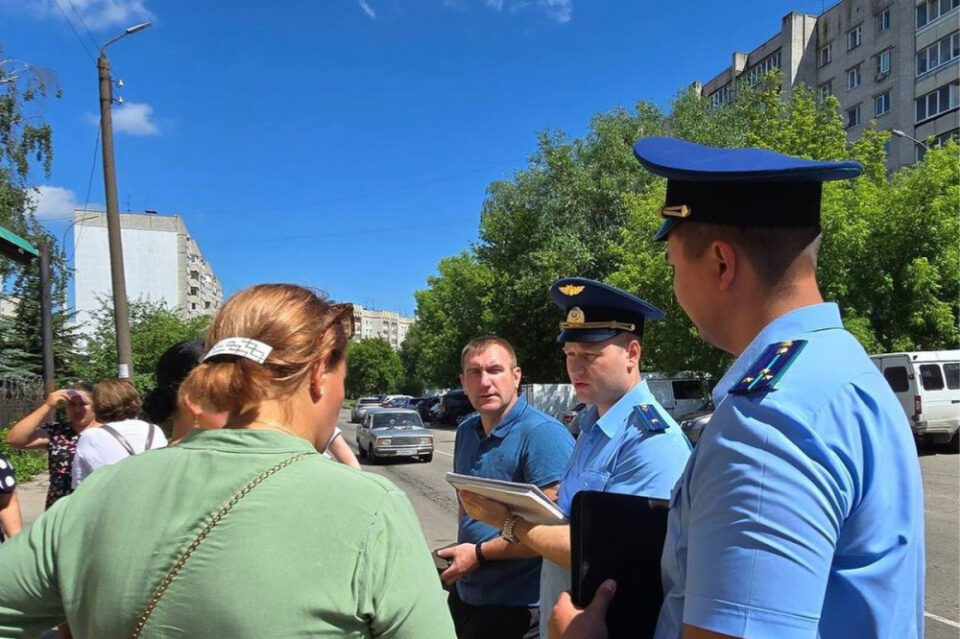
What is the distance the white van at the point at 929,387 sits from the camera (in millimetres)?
15453

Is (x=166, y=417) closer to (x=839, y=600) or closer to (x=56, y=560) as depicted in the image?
(x=56, y=560)

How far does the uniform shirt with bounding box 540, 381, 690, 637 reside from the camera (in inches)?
77.6

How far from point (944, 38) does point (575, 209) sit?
23.1m

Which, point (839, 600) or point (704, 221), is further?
point (704, 221)

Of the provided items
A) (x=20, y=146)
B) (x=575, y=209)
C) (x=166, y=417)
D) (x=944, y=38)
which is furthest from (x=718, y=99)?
(x=166, y=417)

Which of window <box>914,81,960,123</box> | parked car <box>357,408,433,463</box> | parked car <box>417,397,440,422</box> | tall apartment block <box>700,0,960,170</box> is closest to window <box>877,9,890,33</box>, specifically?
tall apartment block <box>700,0,960,170</box>

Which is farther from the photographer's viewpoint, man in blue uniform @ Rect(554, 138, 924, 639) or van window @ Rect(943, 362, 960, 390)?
van window @ Rect(943, 362, 960, 390)

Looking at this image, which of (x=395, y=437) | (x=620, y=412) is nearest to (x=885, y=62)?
(x=395, y=437)

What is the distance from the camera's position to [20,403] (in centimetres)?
1589

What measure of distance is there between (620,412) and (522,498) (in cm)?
57

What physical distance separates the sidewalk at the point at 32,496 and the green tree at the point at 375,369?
231 feet

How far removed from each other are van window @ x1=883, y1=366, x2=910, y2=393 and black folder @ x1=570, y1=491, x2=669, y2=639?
17.1m

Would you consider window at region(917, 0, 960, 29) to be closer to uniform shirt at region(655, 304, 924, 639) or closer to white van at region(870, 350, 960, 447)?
white van at region(870, 350, 960, 447)

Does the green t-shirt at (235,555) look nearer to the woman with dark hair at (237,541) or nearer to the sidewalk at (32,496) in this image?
the woman with dark hair at (237,541)
